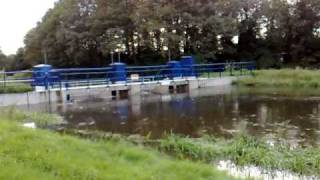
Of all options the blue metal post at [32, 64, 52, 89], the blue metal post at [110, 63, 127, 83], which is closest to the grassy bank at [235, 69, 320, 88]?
the blue metal post at [110, 63, 127, 83]

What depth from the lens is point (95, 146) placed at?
726 cm

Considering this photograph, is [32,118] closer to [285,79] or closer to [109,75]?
[109,75]

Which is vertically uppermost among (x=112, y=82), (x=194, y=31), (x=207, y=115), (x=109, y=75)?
(x=194, y=31)

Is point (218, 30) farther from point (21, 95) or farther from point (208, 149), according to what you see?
point (208, 149)

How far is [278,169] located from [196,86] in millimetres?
19219

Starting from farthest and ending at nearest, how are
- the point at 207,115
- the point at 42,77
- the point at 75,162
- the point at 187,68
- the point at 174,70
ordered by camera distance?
the point at 187,68 < the point at 174,70 < the point at 42,77 < the point at 207,115 < the point at 75,162

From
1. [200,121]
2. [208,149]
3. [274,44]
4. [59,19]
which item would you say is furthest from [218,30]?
[208,149]

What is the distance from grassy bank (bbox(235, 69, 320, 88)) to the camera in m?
24.5

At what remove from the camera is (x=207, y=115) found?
1441cm

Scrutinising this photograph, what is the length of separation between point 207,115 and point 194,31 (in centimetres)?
2303

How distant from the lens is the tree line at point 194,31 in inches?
1362

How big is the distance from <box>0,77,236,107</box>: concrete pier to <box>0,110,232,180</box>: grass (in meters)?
9.07

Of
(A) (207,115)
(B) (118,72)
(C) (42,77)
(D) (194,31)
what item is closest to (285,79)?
(B) (118,72)

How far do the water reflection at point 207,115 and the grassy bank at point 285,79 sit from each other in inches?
162
